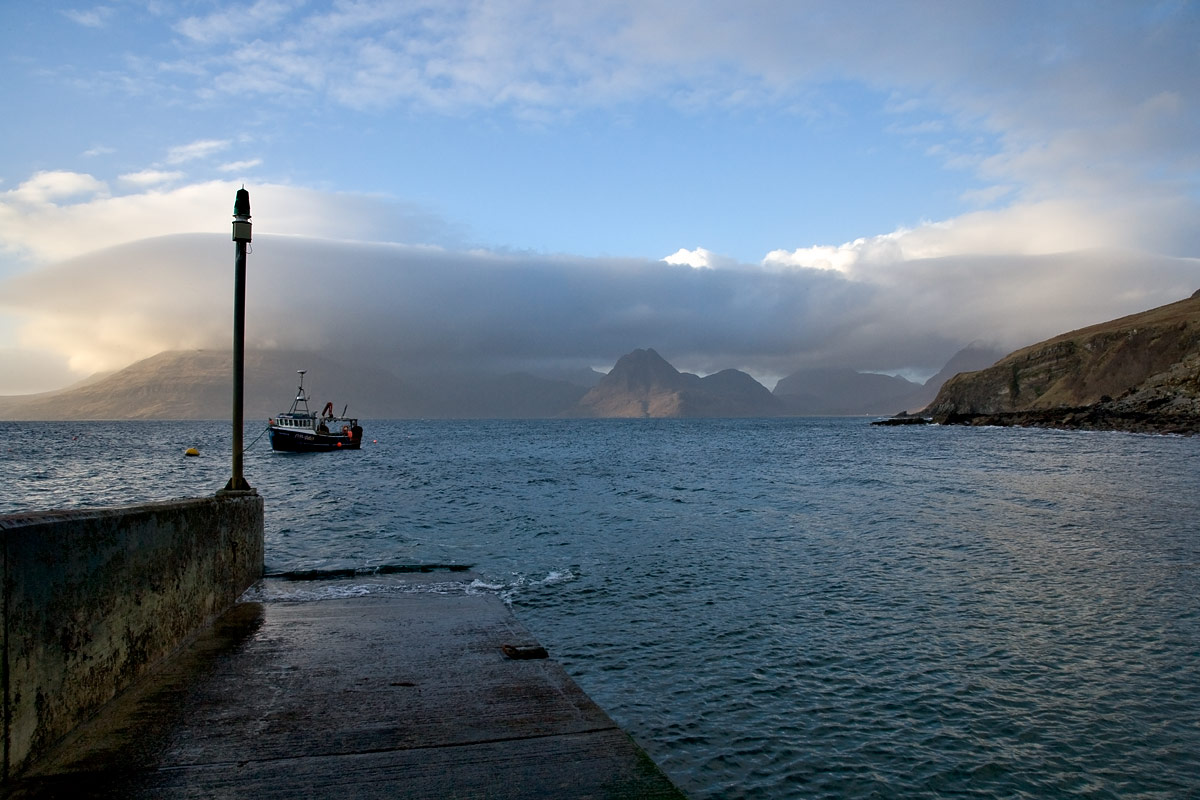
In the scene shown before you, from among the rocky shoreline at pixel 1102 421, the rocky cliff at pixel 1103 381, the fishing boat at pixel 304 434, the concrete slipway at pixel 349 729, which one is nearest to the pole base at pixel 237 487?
the concrete slipway at pixel 349 729

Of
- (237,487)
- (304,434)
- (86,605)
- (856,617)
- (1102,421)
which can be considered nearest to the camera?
(86,605)

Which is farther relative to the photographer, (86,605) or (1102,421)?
(1102,421)

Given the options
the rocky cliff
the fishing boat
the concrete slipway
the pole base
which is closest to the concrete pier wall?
the concrete slipway

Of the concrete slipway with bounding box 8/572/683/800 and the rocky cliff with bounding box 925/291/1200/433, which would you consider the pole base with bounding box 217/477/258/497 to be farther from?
the rocky cliff with bounding box 925/291/1200/433

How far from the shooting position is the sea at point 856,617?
6531mm

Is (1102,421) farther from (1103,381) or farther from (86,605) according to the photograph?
(86,605)

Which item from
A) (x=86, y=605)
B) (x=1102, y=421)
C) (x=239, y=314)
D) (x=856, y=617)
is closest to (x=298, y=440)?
(x=239, y=314)

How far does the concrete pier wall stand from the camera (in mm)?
4414

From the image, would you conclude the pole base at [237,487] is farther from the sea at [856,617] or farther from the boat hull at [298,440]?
the boat hull at [298,440]

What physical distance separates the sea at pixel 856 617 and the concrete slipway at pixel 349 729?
1.47 metres

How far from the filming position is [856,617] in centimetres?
1091

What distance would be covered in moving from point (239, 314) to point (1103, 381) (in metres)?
128

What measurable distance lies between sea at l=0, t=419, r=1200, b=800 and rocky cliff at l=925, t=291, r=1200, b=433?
65.2m

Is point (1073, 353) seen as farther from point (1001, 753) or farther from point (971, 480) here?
point (1001, 753)
